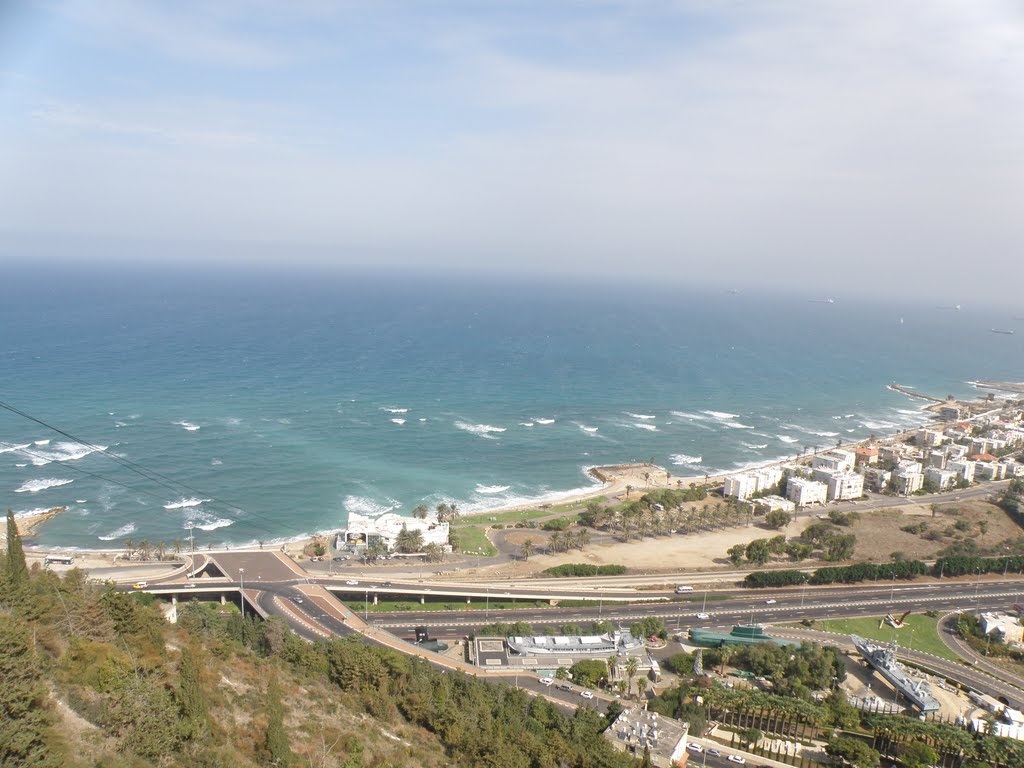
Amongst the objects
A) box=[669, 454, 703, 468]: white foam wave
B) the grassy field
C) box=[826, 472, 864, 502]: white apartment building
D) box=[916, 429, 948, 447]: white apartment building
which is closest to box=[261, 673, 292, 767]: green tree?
the grassy field

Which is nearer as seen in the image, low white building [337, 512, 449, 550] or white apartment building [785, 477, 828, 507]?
low white building [337, 512, 449, 550]

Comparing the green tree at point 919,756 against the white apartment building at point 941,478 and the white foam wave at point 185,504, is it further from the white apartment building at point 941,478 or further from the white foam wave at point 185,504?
the white foam wave at point 185,504

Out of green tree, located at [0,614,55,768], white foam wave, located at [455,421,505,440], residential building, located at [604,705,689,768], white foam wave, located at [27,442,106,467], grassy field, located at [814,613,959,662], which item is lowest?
grassy field, located at [814,613,959,662]

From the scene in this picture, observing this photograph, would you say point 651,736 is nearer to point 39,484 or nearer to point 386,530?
point 386,530

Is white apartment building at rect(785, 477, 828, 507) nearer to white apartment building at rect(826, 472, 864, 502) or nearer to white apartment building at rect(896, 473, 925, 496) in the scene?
white apartment building at rect(826, 472, 864, 502)

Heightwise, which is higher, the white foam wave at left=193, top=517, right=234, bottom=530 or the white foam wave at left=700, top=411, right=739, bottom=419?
the white foam wave at left=700, top=411, right=739, bottom=419

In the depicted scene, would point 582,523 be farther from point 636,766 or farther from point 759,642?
point 636,766

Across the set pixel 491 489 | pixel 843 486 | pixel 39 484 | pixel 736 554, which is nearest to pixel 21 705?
pixel 736 554
